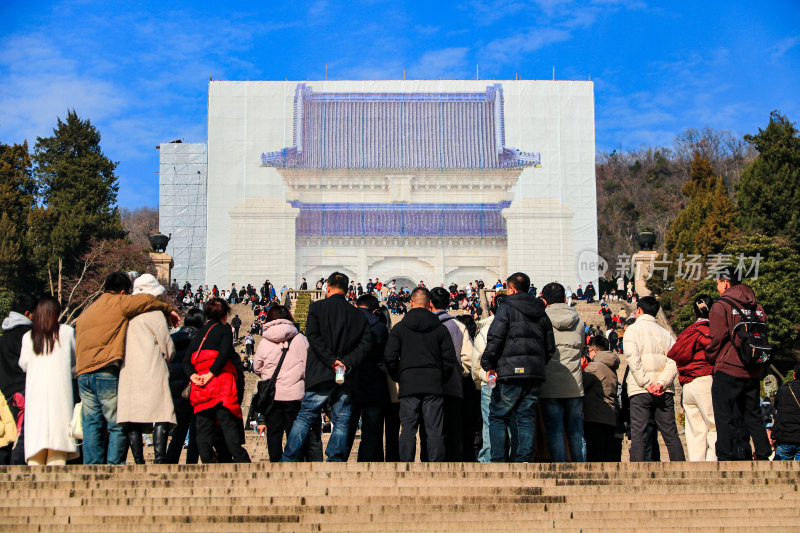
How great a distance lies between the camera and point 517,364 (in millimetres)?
5391

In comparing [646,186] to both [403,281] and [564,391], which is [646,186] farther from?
[564,391]

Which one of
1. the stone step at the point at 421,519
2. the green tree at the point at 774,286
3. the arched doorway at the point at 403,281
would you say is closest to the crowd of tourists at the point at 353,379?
the stone step at the point at 421,519

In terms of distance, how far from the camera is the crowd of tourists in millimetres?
5242

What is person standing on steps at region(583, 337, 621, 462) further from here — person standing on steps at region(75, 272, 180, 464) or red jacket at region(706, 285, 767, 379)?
person standing on steps at region(75, 272, 180, 464)

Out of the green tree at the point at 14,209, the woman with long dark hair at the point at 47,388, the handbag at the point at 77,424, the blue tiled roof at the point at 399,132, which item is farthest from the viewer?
the blue tiled roof at the point at 399,132

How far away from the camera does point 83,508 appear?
14.3 ft

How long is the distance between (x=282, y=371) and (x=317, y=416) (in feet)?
1.22

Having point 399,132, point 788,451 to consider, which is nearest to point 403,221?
point 399,132

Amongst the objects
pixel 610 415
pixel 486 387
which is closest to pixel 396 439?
pixel 486 387

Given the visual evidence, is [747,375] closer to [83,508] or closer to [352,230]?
[83,508]

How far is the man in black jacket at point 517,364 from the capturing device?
5402 millimetres

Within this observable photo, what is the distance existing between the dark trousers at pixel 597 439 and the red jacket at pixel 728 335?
3.35 feet

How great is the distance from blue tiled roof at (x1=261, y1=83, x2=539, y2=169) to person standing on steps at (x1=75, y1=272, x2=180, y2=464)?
23426 mm

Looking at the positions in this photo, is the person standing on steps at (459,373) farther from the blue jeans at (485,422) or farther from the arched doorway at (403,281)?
the arched doorway at (403,281)
